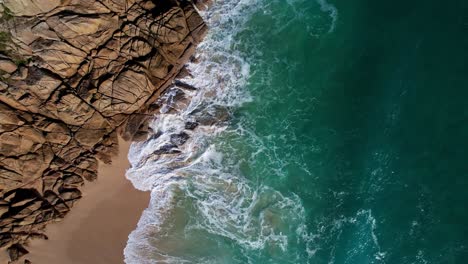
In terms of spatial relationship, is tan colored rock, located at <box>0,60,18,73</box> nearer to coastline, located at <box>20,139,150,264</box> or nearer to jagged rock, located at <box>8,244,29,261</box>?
coastline, located at <box>20,139,150,264</box>

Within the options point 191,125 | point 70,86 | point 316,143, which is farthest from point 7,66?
point 316,143

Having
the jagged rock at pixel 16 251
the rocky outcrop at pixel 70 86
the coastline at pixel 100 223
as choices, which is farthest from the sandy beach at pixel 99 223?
the rocky outcrop at pixel 70 86

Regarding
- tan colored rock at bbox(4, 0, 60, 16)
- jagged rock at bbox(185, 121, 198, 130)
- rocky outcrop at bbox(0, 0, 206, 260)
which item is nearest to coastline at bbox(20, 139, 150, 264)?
rocky outcrop at bbox(0, 0, 206, 260)

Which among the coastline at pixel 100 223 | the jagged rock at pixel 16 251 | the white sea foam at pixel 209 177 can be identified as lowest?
the jagged rock at pixel 16 251

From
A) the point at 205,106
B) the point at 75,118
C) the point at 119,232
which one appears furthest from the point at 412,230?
the point at 75,118

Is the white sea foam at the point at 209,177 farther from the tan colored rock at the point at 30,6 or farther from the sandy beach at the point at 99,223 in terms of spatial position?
the tan colored rock at the point at 30,6

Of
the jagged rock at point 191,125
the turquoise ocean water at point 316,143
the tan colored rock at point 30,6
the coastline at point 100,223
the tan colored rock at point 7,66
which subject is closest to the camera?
the tan colored rock at point 30,6

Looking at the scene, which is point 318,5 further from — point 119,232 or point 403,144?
point 119,232
